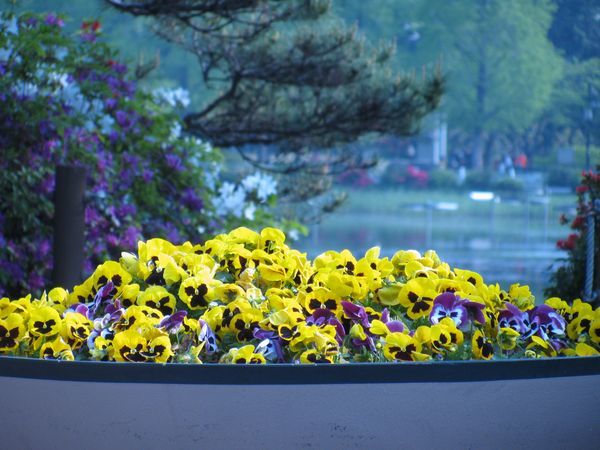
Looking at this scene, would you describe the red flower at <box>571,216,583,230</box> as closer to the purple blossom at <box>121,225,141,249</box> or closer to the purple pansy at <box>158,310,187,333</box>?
the purple blossom at <box>121,225,141,249</box>

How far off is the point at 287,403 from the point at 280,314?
38cm

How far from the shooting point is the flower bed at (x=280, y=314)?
3330 mm

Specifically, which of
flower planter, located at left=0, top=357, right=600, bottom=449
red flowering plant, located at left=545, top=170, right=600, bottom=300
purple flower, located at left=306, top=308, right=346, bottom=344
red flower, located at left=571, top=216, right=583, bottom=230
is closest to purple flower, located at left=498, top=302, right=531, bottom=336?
flower planter, located at left=0, top=357, right=600, bottom=449

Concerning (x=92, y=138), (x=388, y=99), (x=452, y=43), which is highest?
(x=452, y=43)

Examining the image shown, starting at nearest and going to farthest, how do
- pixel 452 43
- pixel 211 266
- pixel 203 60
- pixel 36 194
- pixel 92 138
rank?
1. pixel 211 266
2. pixel 36 194
3. pixel 92 138
4. pixel 203 60
5. pixel 452 43

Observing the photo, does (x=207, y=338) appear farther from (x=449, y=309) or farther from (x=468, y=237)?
(x=468, y=237)

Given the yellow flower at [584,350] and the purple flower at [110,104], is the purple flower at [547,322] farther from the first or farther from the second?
the purple flower at [110,104]

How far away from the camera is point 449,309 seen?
11.5 feet

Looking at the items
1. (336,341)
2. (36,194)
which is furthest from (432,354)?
(36,194)

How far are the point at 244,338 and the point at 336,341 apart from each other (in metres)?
0.28

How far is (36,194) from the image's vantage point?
755 cm

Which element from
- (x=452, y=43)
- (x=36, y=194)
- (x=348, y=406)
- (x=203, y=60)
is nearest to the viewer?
(x=348, y=406)

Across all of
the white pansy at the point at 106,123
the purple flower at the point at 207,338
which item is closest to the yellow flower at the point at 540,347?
the purple flower at the point at 207,338

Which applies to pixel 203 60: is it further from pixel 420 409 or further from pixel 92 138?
pixel 420 409
